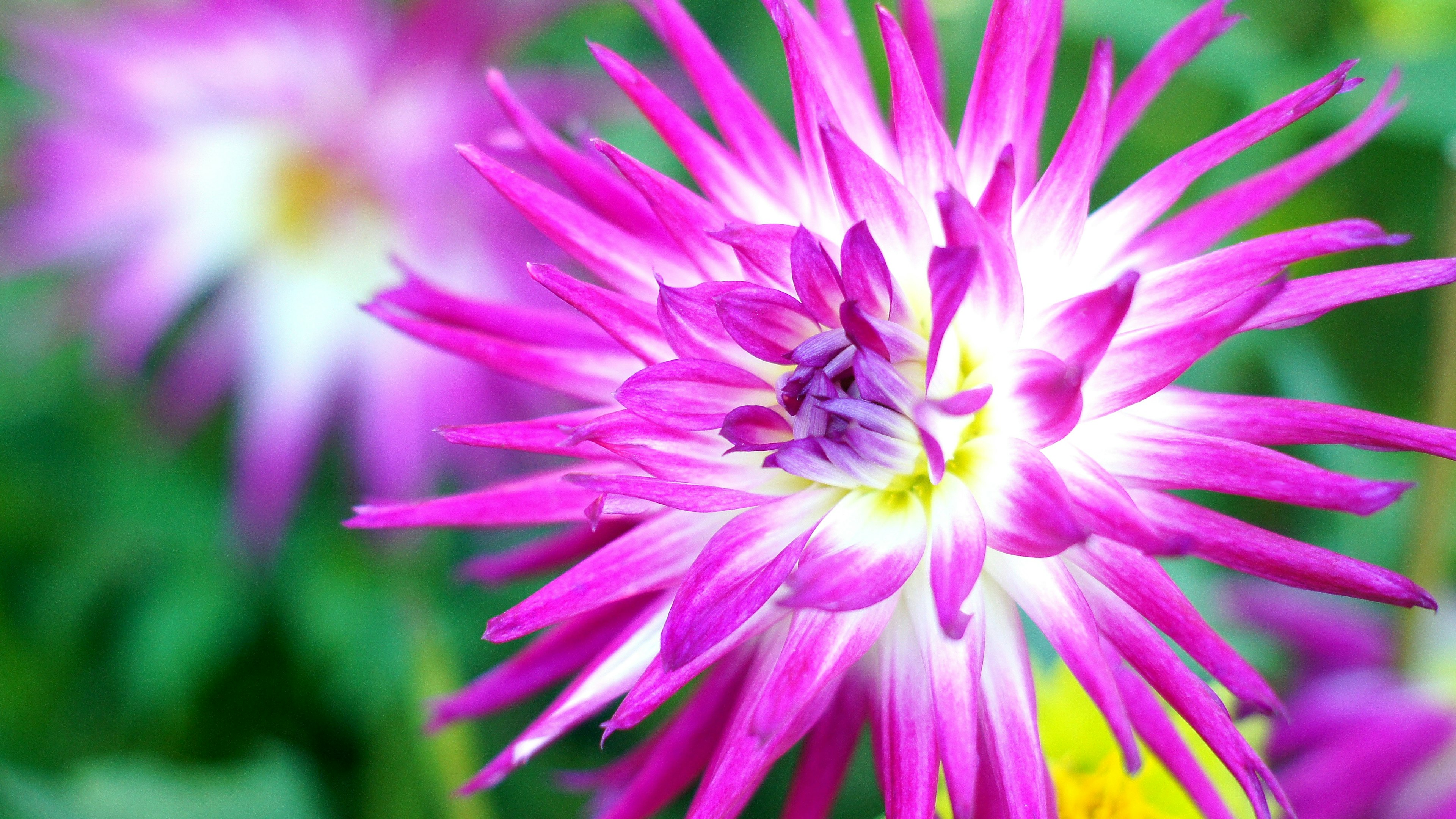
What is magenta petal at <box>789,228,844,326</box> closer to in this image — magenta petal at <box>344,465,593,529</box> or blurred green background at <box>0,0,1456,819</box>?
magenta petal at <box>344,465,593,529</box>

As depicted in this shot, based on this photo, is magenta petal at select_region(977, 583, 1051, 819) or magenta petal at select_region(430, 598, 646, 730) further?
magenta petal at select_region(430, 598, 646, 730)

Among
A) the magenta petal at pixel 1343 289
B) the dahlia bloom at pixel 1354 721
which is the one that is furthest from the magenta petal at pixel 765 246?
the dahlia bloom at pixel 1354 721

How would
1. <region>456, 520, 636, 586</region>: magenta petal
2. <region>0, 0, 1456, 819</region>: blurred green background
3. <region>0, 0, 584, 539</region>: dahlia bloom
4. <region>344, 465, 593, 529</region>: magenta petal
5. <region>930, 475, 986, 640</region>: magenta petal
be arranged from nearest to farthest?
1. <region>930, 475, 986, 640</region>: magenta petal
2. <region>344, 465, 593, 529</region>: magenta petal
3. <region>456, 520, 636, 586</region>: magenta petal
4. <region>0, 0, 1456, 819</region>: blurred green background
5. <region>0, 0, 584, 539</region>: dahlia bloom

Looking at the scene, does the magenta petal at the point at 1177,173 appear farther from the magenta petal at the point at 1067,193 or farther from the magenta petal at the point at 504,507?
the magenta petal at the point at 504,507

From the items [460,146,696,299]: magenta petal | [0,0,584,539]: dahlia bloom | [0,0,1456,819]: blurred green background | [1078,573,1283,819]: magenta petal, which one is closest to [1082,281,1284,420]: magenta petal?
[1078,573,1283,819]: magenta petal

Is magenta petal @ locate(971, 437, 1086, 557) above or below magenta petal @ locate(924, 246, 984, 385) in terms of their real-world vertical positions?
below

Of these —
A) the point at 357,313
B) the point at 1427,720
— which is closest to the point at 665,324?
the point at 1427,720

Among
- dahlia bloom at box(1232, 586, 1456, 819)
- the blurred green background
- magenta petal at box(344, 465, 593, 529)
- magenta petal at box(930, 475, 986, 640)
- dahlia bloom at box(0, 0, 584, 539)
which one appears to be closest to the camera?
magenta petal at box(930, 475, 986, 640)
